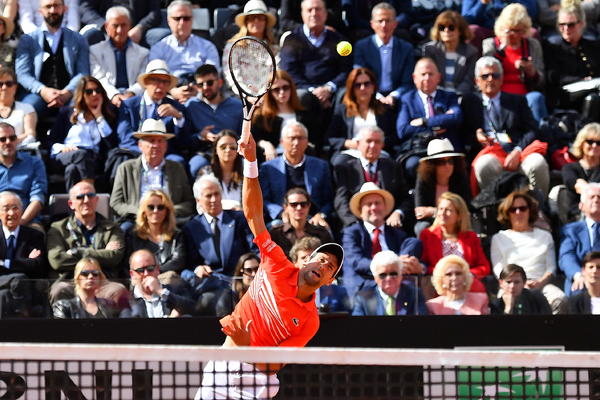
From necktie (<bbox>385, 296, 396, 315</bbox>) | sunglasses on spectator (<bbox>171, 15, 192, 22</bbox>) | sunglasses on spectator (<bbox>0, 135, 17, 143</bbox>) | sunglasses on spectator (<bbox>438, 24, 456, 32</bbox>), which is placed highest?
sunglasses on spectator (<bbox>171, 15, 192, 22</bbox>)

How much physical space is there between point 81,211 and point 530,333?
150 inches

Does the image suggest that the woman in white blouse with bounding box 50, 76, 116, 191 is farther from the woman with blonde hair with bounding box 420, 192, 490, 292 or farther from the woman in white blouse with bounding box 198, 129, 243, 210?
the woman with blonde hair with bounding box 420, 192, 490, 292

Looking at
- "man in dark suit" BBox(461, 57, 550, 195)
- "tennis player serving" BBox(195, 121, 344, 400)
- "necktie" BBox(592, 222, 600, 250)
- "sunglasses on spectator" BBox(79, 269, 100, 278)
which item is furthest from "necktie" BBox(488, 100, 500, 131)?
"tennis player serving" BBox(195, 121, 344, 400)

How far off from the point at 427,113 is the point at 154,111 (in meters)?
2.55

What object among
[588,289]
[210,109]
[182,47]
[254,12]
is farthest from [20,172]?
[588,289]

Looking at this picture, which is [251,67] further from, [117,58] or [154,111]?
[117,58]

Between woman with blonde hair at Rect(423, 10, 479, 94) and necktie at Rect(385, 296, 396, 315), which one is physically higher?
woman with blonde hair at Rect(423, 10, 479, 94)

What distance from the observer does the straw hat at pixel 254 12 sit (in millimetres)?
13344

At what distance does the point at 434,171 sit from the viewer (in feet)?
40.8

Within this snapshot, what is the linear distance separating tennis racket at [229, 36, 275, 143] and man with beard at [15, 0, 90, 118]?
5619 millimetres

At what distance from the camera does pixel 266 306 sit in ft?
26.5

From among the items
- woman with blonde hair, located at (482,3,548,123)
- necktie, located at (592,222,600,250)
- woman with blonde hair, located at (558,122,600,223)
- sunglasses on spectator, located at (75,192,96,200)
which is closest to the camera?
sunglasses on spectator, located at (75,192,96,200)

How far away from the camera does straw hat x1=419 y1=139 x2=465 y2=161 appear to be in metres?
12.4

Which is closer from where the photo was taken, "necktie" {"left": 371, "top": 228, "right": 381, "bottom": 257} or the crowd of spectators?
the crowd of spectators
